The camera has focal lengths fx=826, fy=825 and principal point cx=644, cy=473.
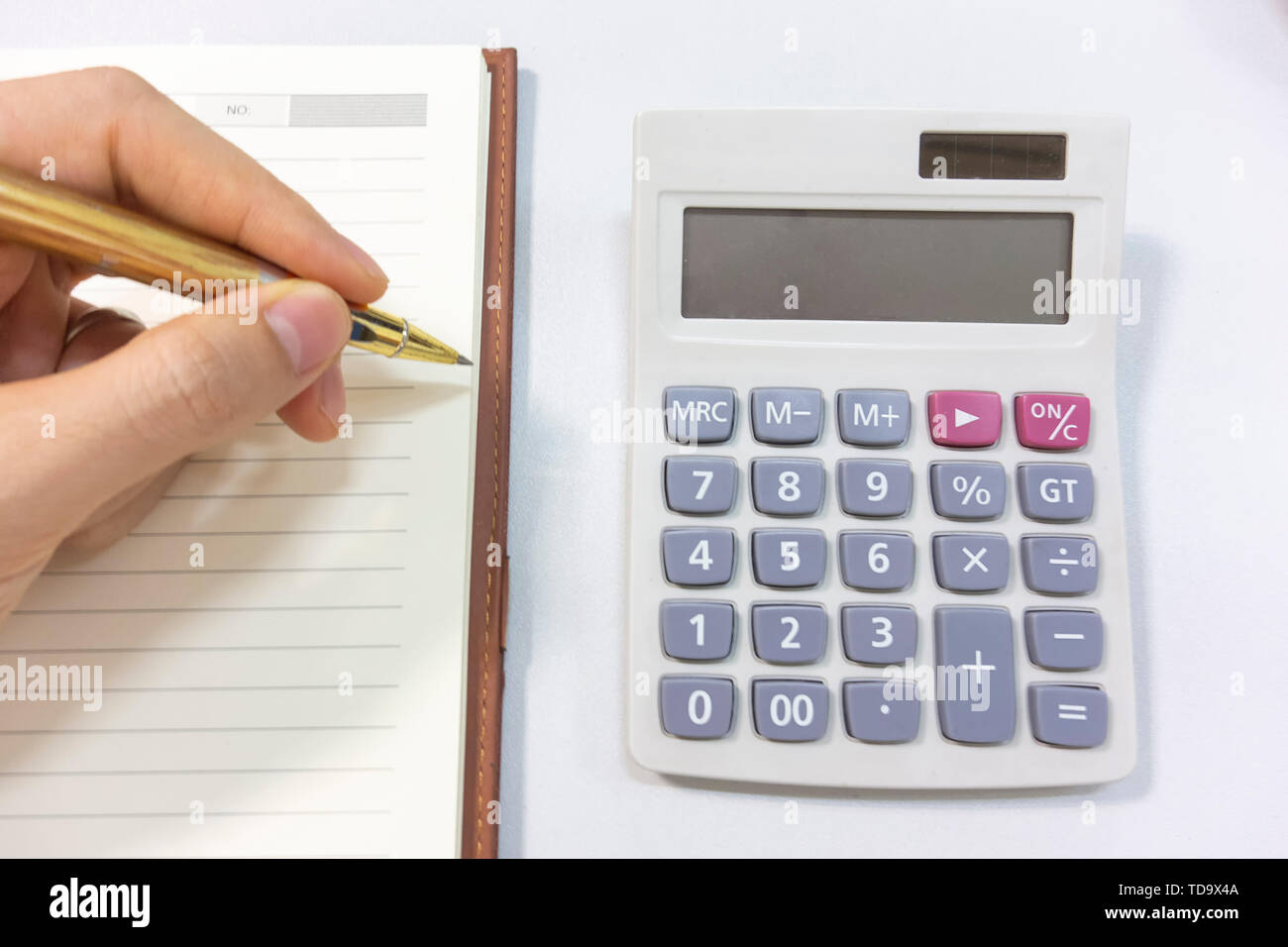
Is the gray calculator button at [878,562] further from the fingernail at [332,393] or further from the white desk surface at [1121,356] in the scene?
the fingernail at [332,393]

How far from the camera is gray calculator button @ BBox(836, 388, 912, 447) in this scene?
35 centimetres

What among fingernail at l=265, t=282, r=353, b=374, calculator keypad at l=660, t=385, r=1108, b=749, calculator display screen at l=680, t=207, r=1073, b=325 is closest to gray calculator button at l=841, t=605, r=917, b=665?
calculator keypad at l=660, t=385, r=1108, b=749

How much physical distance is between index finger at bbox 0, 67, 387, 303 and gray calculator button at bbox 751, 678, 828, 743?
23 centimetres

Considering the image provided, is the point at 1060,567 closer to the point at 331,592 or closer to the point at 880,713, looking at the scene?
the point at 880,713

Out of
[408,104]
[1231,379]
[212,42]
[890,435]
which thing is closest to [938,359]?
[890,435]

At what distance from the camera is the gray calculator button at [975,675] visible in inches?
13.0

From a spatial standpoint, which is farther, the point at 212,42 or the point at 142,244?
the point at 212,42

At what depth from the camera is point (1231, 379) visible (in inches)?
15.3

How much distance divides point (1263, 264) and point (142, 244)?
0.49m

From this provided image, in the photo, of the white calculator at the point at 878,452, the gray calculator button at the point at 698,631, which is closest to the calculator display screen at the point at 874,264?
the white calculator at the point at 878,452

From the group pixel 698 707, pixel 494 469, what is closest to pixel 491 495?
pixel 494 469

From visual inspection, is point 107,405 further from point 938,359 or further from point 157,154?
point 938,359

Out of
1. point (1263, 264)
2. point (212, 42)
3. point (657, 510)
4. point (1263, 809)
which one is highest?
point (212, 42)

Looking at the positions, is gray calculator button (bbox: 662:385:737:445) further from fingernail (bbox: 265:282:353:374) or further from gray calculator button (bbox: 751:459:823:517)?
fingernail (bbox: 265:282:353:374)
